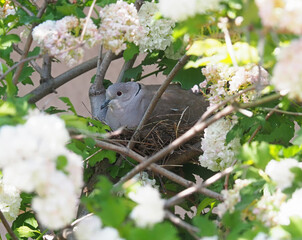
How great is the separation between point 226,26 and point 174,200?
0.31m

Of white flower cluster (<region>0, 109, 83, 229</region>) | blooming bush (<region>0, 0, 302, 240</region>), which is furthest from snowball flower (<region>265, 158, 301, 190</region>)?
white flower cluster (<region>0, 109, 83, 229</region>)

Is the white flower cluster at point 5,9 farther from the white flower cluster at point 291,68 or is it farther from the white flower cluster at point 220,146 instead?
the white flower cluster at point 291,68

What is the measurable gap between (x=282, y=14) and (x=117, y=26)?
558 mm

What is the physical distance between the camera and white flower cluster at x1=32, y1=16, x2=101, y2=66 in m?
1.15

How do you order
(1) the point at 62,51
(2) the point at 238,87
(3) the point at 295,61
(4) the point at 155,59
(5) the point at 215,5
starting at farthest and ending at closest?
(4) the point at 155,59
(2) the point at 238,87
(1) the point at 62,51
(5) the point at 215,5
(3) the point at 295,61

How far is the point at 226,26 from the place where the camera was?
100cm

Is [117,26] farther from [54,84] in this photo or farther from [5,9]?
[54,84]

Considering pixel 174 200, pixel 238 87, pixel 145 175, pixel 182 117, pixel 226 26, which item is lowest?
pixel 182 117

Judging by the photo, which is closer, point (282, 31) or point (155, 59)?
point (282, 31)

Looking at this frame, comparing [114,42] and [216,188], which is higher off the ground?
[114,42]

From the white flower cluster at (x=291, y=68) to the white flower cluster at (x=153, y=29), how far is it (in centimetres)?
111

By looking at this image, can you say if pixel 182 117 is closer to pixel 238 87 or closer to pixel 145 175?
pixel 145 175

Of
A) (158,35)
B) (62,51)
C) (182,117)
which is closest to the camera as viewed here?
(62,51)

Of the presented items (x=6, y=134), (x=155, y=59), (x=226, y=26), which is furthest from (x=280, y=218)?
(x=155, y=59)
